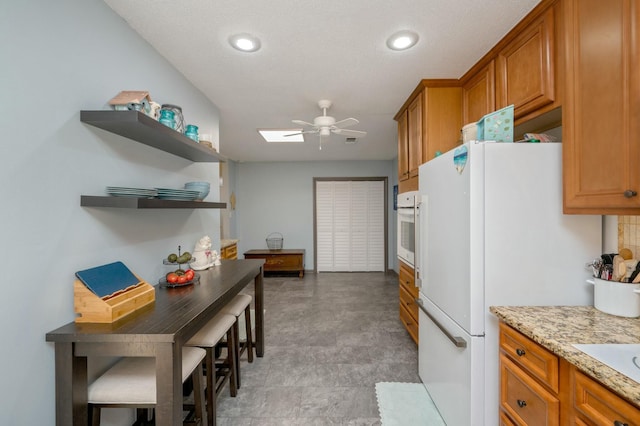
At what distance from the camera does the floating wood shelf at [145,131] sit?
1243 mm

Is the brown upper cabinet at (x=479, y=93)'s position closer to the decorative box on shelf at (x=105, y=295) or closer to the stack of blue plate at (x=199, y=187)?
the stack of blue plate at (x=199, y=187)

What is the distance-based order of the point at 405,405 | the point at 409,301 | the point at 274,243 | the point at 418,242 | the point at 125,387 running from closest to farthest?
the point at 125,387
the point at 405,405
the point at 418,242
the point at 409,301
the point at 274,243

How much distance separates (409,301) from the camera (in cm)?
279

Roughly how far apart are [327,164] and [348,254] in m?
2.10

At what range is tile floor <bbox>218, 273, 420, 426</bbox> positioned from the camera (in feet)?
6.12

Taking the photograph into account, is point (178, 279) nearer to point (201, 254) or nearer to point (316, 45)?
point (201, 254)

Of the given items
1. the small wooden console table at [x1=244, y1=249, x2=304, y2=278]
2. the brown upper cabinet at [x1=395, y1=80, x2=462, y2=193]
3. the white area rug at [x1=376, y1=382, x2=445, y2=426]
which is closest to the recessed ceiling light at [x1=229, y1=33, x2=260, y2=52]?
the brown upper cabinet at [x1=395, y1=80, x2=462, y2=193]

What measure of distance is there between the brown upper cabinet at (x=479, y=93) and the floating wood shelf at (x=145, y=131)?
207 centimetres

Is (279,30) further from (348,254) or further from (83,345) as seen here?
(348,254)

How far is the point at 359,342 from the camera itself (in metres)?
2.85

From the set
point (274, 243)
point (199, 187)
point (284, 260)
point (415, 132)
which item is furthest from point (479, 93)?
point (274, 243)

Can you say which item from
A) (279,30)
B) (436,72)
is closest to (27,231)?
(279,30)

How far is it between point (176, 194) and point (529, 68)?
7.39ft

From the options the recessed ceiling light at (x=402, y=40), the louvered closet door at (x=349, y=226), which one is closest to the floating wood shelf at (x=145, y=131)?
the recessed ceiling light at (x=402, y=40)
